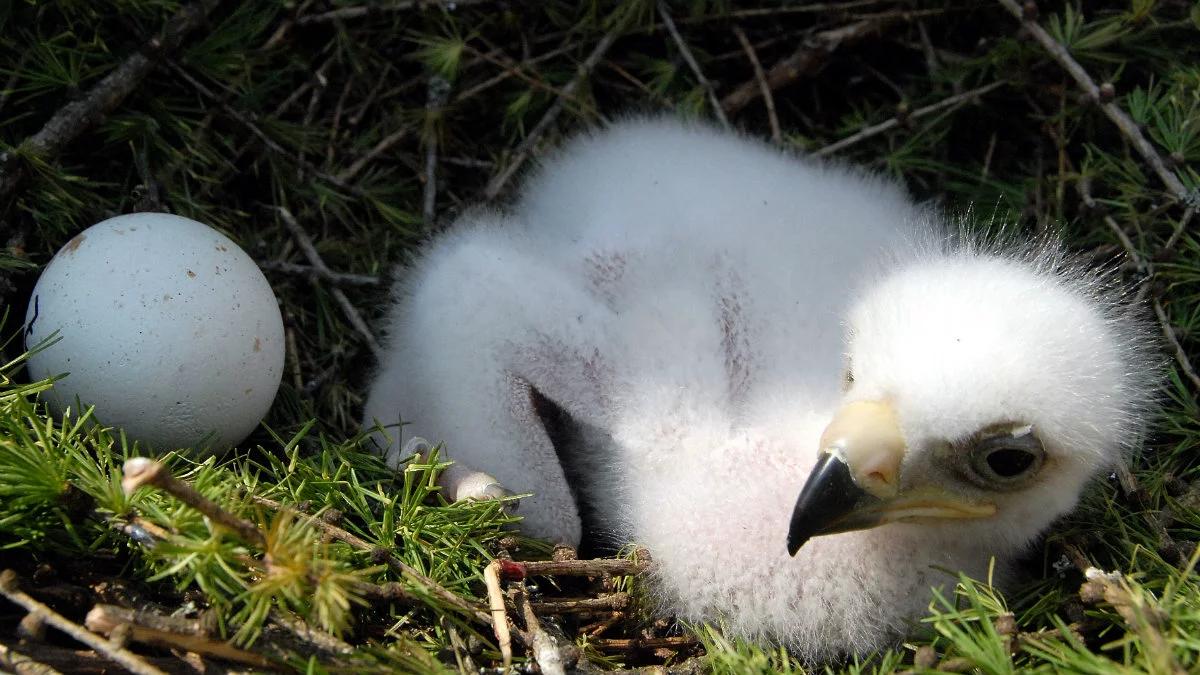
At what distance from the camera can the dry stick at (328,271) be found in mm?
2273

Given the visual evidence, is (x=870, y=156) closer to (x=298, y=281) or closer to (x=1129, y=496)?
(x=1129, y=496)

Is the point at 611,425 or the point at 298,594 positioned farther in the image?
the point at 611,425

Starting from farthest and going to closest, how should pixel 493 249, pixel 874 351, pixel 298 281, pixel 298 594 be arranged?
pixel 298 281, pixel 493 249, pixel 874 351, pixel 298 594

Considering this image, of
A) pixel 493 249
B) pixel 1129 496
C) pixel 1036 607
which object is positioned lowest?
pixel 1036 607

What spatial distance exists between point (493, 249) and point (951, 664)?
1192mm

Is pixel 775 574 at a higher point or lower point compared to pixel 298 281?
lower

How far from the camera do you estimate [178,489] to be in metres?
1.22

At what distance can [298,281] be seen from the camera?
7.67ft

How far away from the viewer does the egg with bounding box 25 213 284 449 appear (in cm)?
172

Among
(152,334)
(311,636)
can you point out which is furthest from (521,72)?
(311,636)

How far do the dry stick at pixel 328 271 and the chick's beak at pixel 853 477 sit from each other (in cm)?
109

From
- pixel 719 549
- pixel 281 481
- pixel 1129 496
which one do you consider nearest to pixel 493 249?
pixel 281 481

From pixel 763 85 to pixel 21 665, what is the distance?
207 centimetres

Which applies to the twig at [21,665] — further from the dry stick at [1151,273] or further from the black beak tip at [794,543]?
the dry stick at [1151,273]
